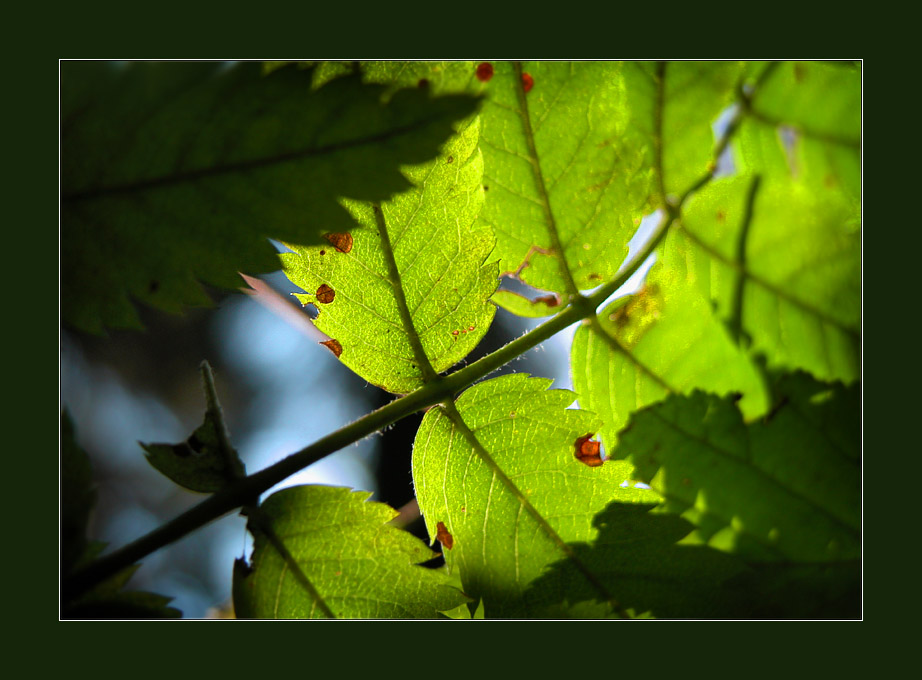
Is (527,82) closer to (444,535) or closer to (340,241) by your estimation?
(340,241)

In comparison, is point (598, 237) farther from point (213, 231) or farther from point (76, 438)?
point (76, 438)

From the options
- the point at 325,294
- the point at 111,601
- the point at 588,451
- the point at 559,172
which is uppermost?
the point at 559,172

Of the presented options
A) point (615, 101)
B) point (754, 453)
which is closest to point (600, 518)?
point (754, 453)

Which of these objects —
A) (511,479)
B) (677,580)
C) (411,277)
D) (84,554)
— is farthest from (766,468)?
(84,554)

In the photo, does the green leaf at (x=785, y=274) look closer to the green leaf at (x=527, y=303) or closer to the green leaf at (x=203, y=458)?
the green leaf at (x=527, y=303)

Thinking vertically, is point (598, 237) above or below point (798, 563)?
above
